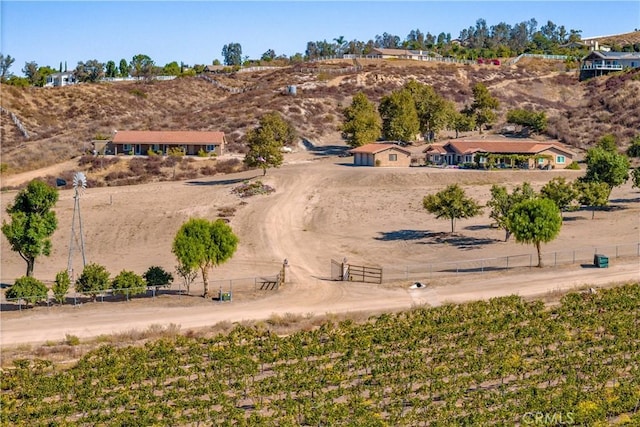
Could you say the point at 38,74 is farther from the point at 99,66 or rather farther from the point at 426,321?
the point at 426,321

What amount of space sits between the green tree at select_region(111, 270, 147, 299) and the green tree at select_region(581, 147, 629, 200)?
139 ft

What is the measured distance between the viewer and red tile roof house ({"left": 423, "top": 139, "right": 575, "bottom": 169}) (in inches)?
3718

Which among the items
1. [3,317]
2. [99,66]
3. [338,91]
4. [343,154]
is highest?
[99,66]

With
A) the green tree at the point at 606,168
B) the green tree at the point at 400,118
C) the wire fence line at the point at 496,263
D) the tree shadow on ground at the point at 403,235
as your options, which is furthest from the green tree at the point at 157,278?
the green tree at the point at 400,118

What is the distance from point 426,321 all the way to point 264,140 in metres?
51.8

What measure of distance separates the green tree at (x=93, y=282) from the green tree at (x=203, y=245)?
460 centimetres

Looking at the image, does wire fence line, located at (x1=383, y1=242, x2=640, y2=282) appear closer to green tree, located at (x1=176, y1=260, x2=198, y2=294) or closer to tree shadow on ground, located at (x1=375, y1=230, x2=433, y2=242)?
tree shadow on ground, located at (x1=375, y1=230, x2=433, y2=242)

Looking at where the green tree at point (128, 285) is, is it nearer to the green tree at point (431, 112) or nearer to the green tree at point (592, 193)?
the green tree at point (592, 193)

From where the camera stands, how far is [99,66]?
182 meters

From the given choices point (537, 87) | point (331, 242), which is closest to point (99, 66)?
point (537, 87)

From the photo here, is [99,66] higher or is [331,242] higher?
[99,66]

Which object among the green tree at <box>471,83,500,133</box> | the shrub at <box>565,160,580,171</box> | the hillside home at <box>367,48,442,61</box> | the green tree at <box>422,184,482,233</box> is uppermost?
the hillside home at <box>367,48,442,61</box>

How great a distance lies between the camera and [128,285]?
2002 inches

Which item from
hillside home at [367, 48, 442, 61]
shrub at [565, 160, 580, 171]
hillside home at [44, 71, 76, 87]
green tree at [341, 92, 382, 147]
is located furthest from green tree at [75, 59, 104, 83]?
shrub at [565, 160, 580, 171]
